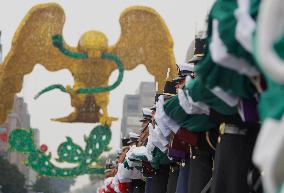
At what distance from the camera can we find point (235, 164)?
5.13 metres

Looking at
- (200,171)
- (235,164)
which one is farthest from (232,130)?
(200,171)

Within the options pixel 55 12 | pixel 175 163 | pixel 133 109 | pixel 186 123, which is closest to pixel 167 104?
pixel 186 123

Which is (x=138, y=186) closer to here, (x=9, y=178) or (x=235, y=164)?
(x=235, y=164)

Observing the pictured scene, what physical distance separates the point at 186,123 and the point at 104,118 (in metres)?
25.3

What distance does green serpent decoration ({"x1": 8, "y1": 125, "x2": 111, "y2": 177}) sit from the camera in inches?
1271

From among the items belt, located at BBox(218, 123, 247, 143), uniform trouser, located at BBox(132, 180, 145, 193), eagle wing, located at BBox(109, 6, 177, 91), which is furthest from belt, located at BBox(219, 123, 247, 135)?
eagle wing, located at BBox(109, 6, 177, 91)

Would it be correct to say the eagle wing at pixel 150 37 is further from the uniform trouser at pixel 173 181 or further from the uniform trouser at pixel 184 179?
the uniform trouser at pixel 184 179

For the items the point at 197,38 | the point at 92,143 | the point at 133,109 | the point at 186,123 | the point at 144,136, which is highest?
the point at 197,38

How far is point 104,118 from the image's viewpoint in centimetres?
3148

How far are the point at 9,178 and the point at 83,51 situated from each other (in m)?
41.9

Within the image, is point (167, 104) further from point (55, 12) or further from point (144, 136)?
point (55, 12)

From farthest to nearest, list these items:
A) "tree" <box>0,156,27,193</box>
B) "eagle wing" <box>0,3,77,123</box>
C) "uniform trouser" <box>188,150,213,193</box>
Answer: "tree" <box>0,156,27,193</box>
"eagle wing" <box>0,3,77,123</box>
"uniform trouser" <box>188,150,213,193</box>

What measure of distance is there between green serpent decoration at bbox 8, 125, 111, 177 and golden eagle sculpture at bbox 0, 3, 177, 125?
2.40 meters

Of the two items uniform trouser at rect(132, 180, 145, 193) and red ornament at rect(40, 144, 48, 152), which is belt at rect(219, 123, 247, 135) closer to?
uniform trouser at rect(132, 180, 145, 193)
